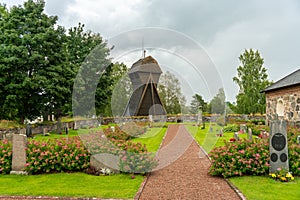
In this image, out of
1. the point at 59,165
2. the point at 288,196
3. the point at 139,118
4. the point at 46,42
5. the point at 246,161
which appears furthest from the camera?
the point at 139,118

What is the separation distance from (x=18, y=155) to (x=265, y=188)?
7.32 metres

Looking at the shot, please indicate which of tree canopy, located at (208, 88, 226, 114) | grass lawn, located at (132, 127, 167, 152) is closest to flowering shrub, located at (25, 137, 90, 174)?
grass lawn, located at (132, 127, 167, 152)

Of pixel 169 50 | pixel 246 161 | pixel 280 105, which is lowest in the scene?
pixel 246 161

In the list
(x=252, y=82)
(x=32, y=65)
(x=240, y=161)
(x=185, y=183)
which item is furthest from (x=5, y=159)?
(x=252, y=82)

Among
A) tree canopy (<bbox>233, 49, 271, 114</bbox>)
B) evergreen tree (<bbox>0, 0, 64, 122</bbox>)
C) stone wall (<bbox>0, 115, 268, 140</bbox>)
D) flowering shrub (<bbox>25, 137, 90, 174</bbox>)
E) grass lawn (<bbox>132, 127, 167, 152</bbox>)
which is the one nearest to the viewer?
flowering shrub (<bbox>25, 137, 90, 174</bbox>)

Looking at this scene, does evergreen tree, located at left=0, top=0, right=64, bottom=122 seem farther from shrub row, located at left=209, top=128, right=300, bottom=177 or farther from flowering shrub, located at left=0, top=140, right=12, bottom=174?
shrub row, located at left=209, top=128, right=300, bottom=177

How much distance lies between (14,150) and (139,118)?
21206mm

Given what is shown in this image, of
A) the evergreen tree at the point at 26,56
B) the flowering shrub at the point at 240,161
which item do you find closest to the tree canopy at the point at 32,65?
the evergreen tree at the point at 26,56

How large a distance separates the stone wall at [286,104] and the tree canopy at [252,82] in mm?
6340

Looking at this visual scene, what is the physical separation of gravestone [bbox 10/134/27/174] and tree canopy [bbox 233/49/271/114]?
86.5ft

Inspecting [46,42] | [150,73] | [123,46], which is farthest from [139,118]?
[123,46]

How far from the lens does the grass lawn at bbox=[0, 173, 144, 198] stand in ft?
19.9

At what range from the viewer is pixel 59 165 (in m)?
8.08

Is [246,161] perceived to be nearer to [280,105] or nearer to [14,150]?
[14,150]
